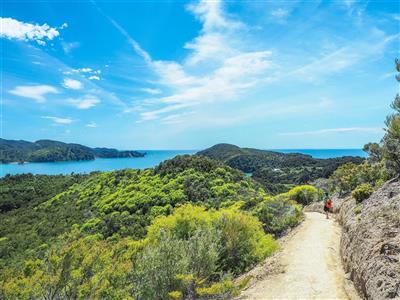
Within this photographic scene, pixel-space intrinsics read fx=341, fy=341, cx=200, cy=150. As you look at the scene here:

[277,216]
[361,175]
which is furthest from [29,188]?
[361,175]

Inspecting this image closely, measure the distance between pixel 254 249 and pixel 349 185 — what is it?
1598cm

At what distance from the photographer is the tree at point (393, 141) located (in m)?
15.3

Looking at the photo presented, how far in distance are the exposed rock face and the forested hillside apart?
3.11 metres

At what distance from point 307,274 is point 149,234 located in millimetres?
6114

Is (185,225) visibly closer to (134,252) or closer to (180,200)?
(134,252)

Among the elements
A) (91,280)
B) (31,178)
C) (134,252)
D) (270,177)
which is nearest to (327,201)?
(134,252)

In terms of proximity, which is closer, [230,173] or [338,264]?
[338,264]

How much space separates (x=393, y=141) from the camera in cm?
1560

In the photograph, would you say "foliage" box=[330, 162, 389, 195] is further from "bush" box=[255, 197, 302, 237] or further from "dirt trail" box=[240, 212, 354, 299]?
"dirt trail" box=[240, 212, 354, 299]

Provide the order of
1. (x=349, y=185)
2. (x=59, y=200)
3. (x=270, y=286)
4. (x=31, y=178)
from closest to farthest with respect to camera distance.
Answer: (x=270, y=286), (x=349, y=185), (x=59, y=200), (x=31, y=178)

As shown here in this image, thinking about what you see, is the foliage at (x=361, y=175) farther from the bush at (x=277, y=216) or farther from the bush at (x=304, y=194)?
the bush at (x=277, y=216)

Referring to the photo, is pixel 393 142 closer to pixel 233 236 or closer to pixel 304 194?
pixel 233 236

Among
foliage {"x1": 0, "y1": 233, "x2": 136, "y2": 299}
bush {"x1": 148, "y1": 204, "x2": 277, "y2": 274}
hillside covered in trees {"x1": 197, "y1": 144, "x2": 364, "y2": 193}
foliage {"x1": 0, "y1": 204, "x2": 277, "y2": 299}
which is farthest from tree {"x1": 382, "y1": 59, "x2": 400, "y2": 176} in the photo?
hillside covered in trees {"x1": 197, "y1": 144, "x2": 364, "y2": 193}

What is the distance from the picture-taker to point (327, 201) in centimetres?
2267
